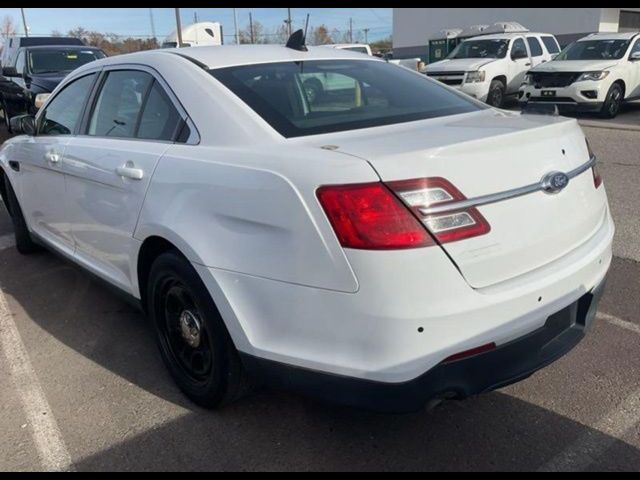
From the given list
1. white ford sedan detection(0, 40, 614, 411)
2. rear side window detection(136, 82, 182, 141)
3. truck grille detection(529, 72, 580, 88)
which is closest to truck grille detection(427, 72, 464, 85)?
truck grille detection(529, 72, 580, 88)

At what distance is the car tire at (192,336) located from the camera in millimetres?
2516

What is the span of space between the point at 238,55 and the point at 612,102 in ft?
36.6

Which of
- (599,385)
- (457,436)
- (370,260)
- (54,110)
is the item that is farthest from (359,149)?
(54,110)

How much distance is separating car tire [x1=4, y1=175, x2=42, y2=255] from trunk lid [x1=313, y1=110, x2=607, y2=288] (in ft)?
A: 11.8

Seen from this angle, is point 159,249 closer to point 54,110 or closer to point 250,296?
point 250,296

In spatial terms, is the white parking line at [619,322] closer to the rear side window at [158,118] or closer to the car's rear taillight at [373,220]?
the car's rear taillight at [373,220]

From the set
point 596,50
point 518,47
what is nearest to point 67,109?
point 596,50

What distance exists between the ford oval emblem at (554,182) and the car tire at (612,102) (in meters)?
10.9

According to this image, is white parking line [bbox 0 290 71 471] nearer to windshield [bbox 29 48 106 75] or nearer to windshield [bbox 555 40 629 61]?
windshield [bbox 29 48 106 75]

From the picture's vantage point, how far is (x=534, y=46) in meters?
15.7

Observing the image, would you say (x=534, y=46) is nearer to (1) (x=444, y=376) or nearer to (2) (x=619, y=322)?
(2) (x=619, y=322)

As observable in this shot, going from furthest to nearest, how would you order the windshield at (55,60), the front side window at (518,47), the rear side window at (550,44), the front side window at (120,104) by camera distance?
1. the rear side window at (550,44)
2. the front side window at (518,47)
3. the windshield at (55,60)
4. the front side window at (120,104)

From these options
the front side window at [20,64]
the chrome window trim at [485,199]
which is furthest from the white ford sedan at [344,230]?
the front side window at [20,64]

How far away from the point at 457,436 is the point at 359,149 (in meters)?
1.33
